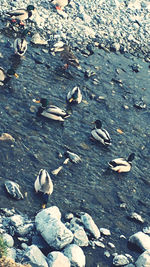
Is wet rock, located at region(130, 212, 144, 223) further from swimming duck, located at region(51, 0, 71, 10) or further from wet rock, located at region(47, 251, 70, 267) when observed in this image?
swimming duck, located at region(51, 0, 71, 10)

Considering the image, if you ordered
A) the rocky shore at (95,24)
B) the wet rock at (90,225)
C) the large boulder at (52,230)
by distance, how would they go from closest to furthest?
1. the large boulder at (52,230)
2. the wet rock at (90,225)
3. the rocky shore at (95,24)

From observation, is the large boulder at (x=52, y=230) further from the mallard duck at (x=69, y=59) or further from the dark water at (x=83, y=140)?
the mallard duck at (x=69, y=59)

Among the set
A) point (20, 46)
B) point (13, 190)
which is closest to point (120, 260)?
point (13, 190)

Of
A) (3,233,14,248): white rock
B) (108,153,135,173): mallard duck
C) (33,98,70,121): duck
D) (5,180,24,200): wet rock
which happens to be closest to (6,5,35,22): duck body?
(33,98,70,121): duck

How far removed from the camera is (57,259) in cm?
784

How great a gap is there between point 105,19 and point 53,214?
1358cm

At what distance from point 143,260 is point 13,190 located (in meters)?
3.36

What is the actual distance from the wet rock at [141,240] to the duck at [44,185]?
226 cm

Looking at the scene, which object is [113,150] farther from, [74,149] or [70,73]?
[70,73]

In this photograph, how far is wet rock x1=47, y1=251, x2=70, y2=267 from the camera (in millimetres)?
7758

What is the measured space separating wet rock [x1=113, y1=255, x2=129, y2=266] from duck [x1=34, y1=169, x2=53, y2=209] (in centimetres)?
210

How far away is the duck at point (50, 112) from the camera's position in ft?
42.3

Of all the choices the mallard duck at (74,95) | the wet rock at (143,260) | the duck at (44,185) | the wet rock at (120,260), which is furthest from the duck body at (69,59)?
the wet rock at (143,260)

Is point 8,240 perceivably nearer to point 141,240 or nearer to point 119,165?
point 141,240
